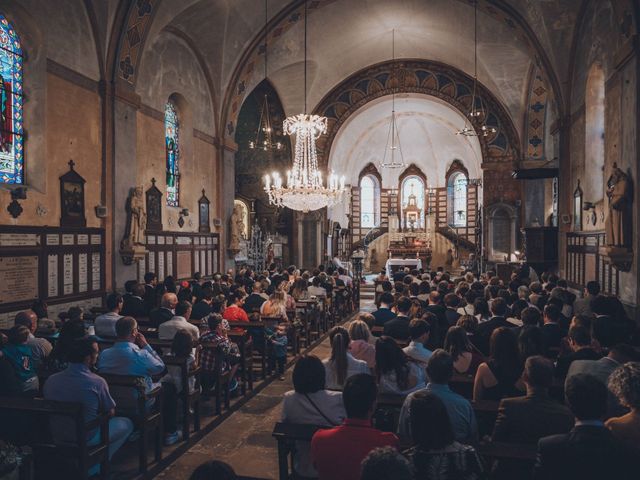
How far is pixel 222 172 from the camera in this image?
17.0m

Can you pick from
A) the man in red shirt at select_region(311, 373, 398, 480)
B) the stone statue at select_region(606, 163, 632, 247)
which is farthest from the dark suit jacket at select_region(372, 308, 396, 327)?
the man in red shirt at select_region(311, 373, 398, 480)

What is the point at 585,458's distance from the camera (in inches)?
98.9

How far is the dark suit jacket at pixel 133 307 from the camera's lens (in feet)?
28.7

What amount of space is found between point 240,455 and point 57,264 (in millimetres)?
6411

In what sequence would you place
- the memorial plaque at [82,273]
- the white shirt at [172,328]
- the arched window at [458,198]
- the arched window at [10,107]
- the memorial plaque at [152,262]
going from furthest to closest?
the arched window at [458,198] → the memorial plaque at [152,262] → the memorial plaque at [82,273] → the arched window at [10,107] → the white shirt at [172,328]

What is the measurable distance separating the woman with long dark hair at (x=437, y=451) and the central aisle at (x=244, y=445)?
2700 millimetres

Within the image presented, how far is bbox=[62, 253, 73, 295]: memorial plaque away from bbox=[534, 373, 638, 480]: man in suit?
374 inches

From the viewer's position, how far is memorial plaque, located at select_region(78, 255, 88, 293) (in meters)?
10.3

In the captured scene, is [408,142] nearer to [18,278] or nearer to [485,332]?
[18,278]

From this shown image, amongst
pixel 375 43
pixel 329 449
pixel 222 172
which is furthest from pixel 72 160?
pixel 375 43

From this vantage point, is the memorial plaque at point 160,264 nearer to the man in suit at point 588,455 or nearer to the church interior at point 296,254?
the church interior at point 296,254

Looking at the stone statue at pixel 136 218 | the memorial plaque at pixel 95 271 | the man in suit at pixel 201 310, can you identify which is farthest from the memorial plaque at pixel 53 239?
the man in suit at pixel 201 310

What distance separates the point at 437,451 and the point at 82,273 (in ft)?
31.6

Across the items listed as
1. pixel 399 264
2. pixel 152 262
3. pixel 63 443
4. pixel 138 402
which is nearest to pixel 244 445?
pixel 138 402
